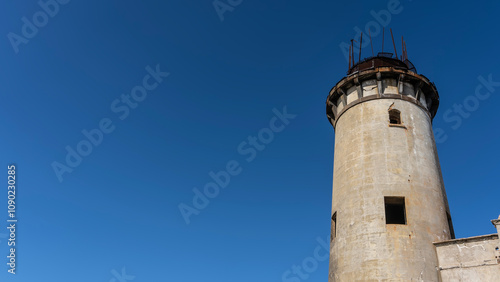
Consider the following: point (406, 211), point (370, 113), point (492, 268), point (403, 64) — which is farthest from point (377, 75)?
point (492, 268)

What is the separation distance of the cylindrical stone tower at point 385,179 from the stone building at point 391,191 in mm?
46

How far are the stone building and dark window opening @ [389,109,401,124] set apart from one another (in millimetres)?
58

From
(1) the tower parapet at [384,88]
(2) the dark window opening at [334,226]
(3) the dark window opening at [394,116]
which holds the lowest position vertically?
(2) the dark window opening at [334,226]

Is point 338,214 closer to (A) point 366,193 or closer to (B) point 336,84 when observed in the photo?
Result: (A) point 366,193

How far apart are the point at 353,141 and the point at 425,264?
7745 millimetres

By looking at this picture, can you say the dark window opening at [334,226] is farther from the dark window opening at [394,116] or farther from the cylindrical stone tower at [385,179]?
the dark window opening at [394,116]

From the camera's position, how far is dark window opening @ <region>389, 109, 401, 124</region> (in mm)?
24281

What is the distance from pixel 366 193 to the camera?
845 inches

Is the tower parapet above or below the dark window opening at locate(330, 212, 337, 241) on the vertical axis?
above

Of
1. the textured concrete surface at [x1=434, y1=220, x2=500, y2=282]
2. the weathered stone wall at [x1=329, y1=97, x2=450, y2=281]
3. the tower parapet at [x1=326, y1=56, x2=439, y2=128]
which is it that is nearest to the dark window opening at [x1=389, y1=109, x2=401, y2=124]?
the weathered stone wall at [x1=329, y1=97, x2=450, y2=281]

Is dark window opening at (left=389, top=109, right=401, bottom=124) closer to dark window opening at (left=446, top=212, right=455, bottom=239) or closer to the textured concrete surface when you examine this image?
dark window opening at (left=446, top=212, right=455, bottom=239)

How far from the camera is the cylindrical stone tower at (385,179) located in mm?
19445

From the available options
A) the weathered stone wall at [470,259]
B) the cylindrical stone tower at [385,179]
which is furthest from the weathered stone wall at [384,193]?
the weathered stone wall at [470,259]

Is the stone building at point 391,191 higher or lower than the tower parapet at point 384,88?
lower
